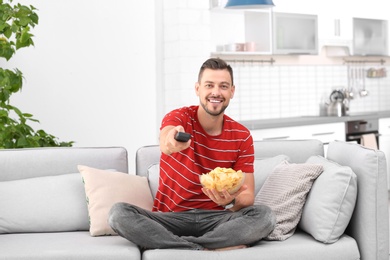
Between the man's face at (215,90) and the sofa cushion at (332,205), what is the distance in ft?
1.98

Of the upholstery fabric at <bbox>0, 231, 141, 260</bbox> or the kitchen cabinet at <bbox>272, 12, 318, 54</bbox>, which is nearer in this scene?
the upholstery fabric at <bbox>0, 231, 141, 260</bbox>

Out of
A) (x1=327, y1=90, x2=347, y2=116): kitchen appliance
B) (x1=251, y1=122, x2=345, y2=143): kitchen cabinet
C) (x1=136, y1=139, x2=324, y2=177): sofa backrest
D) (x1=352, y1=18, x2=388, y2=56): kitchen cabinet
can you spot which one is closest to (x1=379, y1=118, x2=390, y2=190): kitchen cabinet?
(x1=327, y1=90, x2=347, y2=116): kitchen appliance

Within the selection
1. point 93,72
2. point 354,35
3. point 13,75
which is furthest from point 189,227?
point 354,35

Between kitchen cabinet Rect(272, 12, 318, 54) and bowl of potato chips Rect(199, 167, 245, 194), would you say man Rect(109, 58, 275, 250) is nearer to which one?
bowl of potato chips Rect(199, 167, 245, 194)

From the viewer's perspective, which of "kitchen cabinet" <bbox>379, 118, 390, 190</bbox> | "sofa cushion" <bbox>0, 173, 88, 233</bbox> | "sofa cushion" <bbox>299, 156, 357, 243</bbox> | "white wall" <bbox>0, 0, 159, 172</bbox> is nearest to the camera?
"sofa cushion" <bbox>299, 156, 357, 243</bbox>

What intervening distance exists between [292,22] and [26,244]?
4585mm

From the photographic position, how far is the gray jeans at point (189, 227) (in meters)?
3.27

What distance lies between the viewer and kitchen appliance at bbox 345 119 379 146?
7484 millimetres

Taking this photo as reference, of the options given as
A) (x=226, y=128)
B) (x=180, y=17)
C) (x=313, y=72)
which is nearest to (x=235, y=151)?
(x=226, y=128)

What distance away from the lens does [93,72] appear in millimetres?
5762

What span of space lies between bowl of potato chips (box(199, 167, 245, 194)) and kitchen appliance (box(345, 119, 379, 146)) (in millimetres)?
4508

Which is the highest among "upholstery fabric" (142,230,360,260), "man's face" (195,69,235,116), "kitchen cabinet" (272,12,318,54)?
"kitchen cabinet" (272,12,318,54)

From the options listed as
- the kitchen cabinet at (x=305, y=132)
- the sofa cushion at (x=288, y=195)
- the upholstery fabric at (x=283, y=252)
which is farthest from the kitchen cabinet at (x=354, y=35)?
the upholstery fabric at (x=283, y=252)

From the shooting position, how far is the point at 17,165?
12.7 ft
